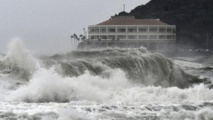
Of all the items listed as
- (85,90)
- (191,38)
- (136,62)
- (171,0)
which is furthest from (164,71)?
(171,0)

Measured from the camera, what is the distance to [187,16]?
10069 centimetres

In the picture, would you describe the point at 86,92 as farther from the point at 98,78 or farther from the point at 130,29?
the point at 130,29

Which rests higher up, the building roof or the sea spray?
the building roof

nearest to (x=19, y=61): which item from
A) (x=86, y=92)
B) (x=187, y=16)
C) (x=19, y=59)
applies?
A: (x=19, y=59)

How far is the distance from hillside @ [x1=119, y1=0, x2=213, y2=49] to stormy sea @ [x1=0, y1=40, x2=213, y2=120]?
5895 centimetres

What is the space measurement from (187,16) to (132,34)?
29.4 m

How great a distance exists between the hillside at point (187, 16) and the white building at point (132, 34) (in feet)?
29.5

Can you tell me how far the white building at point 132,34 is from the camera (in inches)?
2965

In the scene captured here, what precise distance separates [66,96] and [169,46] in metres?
59.3

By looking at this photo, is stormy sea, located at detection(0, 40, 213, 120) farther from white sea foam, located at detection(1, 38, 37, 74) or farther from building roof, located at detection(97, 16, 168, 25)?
building roof, located at detection(97, 16, 168, 25)

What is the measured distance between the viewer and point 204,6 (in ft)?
348

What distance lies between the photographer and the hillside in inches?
3479

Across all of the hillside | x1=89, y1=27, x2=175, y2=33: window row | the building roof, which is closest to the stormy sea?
x1=89, y1=27, x2=175, y2=33: window row

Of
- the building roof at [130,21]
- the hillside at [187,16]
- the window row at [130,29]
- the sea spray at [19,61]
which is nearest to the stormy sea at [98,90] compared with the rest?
the sea spray at [19,61]
